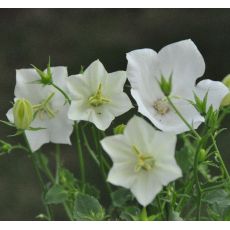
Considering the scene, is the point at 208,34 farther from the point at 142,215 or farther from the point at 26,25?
the point at 142,215

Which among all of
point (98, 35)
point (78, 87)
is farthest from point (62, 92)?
point (98, 35)

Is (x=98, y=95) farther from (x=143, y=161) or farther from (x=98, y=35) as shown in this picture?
(x=98, y=35)

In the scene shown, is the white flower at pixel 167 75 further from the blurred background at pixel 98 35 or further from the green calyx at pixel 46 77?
the blurred background at pixel 98 35

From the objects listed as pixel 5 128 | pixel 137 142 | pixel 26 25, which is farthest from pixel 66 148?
pixel 137 142

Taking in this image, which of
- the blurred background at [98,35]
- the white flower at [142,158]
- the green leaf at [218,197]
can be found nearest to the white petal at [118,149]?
the white flower at [142,158]

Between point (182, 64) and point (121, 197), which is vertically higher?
point (182, 64)

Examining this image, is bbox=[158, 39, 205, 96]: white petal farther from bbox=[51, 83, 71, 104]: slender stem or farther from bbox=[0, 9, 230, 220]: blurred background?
bbox=[0, 9, 230, 220]: blurred background
